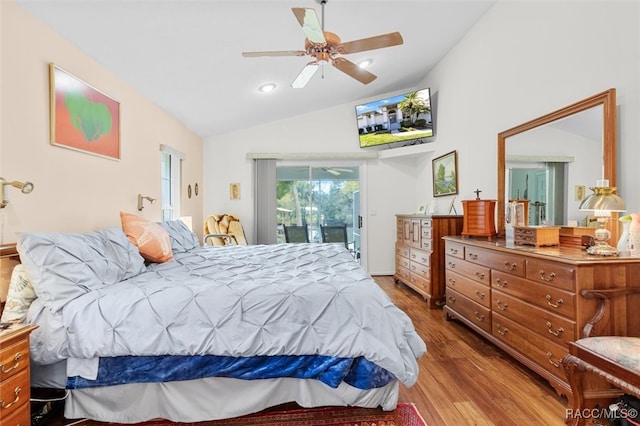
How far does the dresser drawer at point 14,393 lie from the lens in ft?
A: 4.44

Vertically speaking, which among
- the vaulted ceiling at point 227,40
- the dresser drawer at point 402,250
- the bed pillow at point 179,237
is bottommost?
the dresser drawer at point 402,250

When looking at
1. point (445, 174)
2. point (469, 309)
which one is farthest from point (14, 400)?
point (445, 174)

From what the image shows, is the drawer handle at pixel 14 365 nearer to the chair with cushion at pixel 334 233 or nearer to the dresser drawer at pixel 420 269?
the dresser drawer at pixel 420 269

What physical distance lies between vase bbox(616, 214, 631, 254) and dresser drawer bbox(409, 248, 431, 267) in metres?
2.05

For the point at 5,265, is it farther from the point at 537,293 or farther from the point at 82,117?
the point at 537,293

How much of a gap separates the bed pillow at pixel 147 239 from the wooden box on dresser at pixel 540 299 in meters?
2.62

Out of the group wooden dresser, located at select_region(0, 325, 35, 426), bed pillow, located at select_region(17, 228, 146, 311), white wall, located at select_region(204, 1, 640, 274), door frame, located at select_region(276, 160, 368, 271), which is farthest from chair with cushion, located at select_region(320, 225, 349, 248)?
wooden dresser, located at select_region(0, 325, 35, 426)

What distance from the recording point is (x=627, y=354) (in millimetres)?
1421

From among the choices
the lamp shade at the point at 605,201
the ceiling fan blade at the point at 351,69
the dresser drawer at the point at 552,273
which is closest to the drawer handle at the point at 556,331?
the dresser drawer at the point at 552,273

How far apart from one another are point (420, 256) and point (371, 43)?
268 cm

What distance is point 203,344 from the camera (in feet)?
5.43

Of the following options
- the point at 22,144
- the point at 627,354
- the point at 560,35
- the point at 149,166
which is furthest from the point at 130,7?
the point at 627,354

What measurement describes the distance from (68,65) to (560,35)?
11.9ft

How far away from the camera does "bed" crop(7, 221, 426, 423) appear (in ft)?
5.43
